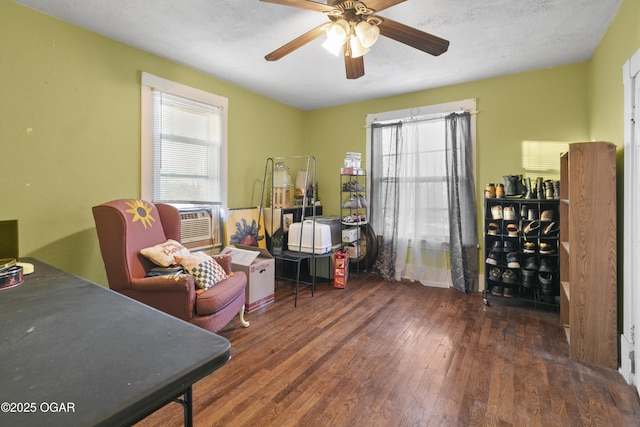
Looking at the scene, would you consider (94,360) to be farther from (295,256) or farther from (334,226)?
(334,226)

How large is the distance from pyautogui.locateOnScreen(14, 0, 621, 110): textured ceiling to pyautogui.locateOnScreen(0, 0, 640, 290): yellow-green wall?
16 cm

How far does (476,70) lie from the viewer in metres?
3.42

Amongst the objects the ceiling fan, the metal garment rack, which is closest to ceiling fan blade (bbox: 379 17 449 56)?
the ceiling fan

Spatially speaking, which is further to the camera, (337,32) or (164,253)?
(164,253)

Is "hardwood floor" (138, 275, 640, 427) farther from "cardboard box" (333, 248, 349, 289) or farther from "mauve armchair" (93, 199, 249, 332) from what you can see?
"cardboard box" (333, 248, 349, 289)

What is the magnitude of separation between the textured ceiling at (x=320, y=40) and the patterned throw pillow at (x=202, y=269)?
1904 millimetres

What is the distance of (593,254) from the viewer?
2170 millimetres

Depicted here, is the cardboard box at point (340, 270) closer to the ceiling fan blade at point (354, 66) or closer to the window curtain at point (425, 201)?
the window curtain at point (425, 201)

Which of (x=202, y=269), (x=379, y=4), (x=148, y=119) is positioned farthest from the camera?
(x=148, y=119)

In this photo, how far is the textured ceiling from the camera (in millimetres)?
2252

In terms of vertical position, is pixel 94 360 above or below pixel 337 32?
below

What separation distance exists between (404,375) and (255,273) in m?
1.68

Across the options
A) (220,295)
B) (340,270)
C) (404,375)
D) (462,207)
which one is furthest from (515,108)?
(220,295)

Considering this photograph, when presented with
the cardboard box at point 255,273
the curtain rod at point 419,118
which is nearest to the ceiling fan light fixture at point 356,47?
the cardboard box at point 255,273
